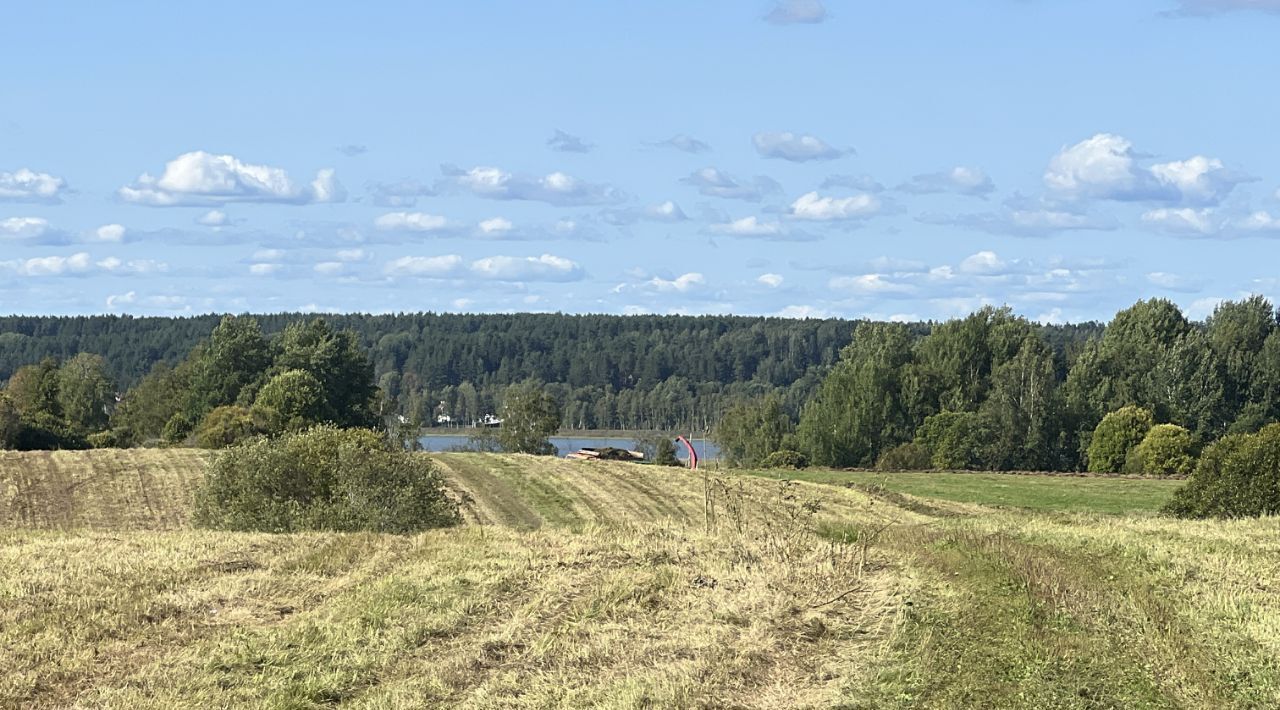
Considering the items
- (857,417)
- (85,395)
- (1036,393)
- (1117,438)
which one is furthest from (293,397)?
(1117,438)

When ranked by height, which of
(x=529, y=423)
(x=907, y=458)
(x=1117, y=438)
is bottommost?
(x=907, y=458)

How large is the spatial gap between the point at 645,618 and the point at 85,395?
133 m

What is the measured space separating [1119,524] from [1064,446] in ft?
268

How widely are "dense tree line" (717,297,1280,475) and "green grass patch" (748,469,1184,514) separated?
61.4 ft

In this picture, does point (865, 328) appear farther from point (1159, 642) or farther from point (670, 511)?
point (1159, 642)

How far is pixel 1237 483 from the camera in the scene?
4256cm

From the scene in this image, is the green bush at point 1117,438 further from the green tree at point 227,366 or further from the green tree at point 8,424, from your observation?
the green tree at point 8,424

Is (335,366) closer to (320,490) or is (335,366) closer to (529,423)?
(529,423)

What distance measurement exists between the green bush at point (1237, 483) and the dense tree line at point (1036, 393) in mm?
51899

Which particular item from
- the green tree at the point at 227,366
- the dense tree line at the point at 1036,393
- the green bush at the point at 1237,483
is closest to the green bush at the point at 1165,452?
the dense tree line at the point at 1036,393

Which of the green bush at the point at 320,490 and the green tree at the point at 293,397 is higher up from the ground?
the green tree at the point at 293,397

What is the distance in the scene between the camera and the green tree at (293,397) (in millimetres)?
102363

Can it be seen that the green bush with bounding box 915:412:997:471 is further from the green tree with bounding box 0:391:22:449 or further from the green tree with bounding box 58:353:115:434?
the green tree with bounding box 58:353:115:434

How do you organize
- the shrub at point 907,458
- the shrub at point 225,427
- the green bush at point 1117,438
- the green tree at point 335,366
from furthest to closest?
1. the green tree at point 335,366
2. the shrub at point 907,458
3. the green bush at point 1117,438
4. the shrub at point 225,427
